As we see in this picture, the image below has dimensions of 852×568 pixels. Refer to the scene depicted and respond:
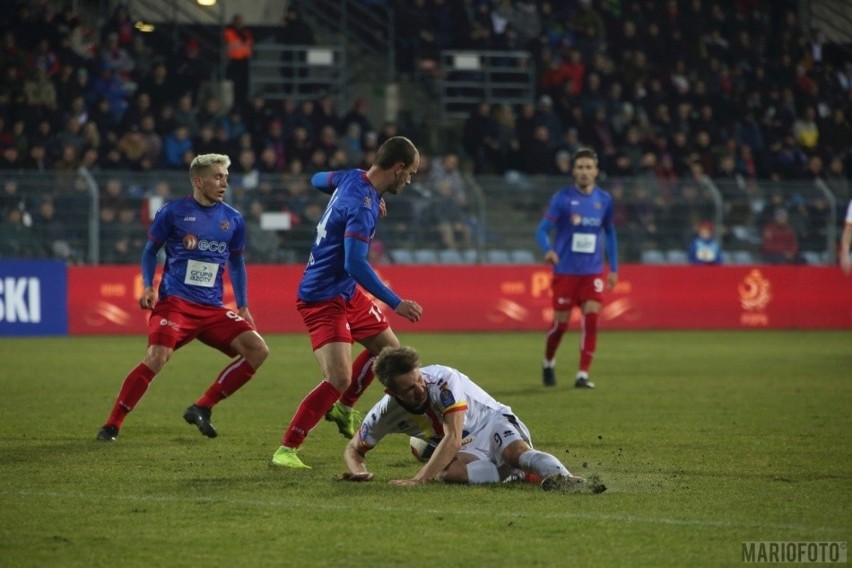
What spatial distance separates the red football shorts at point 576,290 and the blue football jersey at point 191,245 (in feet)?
18.1

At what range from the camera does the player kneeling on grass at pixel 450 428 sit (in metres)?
7.46

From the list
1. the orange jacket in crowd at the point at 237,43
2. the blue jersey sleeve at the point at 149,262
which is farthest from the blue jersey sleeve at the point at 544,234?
the orange jacket in crowd at the point at 237,43

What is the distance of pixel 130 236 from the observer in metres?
21.5

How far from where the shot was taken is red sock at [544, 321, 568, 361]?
47.8 ft

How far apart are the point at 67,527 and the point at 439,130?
22.4 meters

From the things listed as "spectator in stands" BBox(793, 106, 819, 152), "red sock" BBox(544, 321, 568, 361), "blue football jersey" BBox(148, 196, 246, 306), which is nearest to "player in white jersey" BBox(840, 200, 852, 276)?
"red sock" BBox(544, 321, 568, 361)

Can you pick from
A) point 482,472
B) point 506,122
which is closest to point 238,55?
point 506,122

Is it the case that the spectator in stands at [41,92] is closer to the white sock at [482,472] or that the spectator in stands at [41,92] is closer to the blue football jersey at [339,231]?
the blue football jersey at [339,231]

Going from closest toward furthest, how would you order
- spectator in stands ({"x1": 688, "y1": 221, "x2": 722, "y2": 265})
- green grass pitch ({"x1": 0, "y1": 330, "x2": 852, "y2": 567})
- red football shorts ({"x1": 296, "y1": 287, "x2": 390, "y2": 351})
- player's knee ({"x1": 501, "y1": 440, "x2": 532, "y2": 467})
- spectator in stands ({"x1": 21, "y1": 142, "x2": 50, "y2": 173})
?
green grass pitch ({"x1": 0, "y1": 330, "x2": 852, "y2": 567}), player's knee ({"x1": 501, "y1": 440, "x2": 532, "y2": 467}), red football shorts ({"x1": 296, "y1": 287, "x2": 390, "y2": 351}), spectator in stands ({"x1": 21, "y1": 142, "x2": 50, "y2": 173}), spectator in stands ({"x1": 688, "y1": 221, "x2": 722, "y2": 265})

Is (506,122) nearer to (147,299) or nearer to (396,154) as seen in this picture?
(147,299)

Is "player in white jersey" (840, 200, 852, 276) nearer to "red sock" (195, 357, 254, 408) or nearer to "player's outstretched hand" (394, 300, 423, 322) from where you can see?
"red sock" (195, 357, 254, 408)

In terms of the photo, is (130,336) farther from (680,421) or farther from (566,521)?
(566,521)

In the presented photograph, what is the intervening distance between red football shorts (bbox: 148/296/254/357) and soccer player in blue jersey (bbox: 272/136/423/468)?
136 centimetres

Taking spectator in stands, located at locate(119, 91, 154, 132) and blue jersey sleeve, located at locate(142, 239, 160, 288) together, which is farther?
spectator in stands, located at locate(119, 91, 154, 132)
